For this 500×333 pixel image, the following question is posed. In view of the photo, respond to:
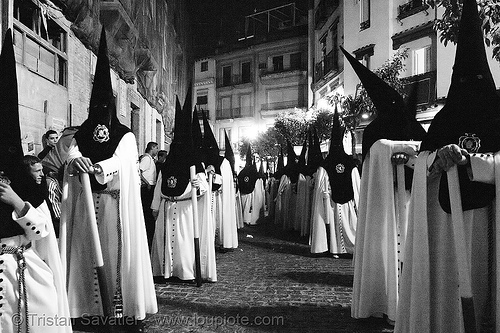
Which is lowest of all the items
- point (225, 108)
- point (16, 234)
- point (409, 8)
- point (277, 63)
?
point (16, 234)

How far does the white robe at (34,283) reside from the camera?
2.66 m

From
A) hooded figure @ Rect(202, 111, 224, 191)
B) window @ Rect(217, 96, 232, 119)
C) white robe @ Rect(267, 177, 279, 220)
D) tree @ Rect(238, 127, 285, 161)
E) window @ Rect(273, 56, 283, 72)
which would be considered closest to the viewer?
hooded figure @ Rect(202, 111, 224, 191)

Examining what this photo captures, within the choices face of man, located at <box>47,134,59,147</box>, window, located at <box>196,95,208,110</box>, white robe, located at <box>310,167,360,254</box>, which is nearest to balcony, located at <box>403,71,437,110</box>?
white robe, located at <box>310,167,360,254</box>

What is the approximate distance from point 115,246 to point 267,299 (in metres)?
2.16

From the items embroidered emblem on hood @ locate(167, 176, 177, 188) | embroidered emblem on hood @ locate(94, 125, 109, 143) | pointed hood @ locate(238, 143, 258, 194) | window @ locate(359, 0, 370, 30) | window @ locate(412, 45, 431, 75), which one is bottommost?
pointed hood @ locate(238, 143, 258, 194)

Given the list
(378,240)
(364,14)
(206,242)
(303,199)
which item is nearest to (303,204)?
(303,199)

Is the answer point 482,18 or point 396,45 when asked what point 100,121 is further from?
point 396,45

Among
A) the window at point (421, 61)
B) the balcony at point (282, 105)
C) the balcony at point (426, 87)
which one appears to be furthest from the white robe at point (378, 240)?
the balcony at point (282, 105)

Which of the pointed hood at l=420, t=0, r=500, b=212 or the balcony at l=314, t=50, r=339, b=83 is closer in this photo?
the pointed hood at l=420, t=0, r=500, b=212

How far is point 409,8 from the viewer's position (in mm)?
18547

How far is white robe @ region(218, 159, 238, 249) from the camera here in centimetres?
930

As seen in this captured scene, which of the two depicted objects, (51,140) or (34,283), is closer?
(34,283)

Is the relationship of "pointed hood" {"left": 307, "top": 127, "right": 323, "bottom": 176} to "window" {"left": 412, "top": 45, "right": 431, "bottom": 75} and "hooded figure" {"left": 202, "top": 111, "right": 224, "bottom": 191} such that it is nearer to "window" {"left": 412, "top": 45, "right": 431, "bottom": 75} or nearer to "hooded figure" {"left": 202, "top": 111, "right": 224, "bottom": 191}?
"hooded figure" {"left": 202, "top": 111, "right": 224, "bottom": 191}

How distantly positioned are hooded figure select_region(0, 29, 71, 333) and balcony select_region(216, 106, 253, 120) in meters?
39.7
